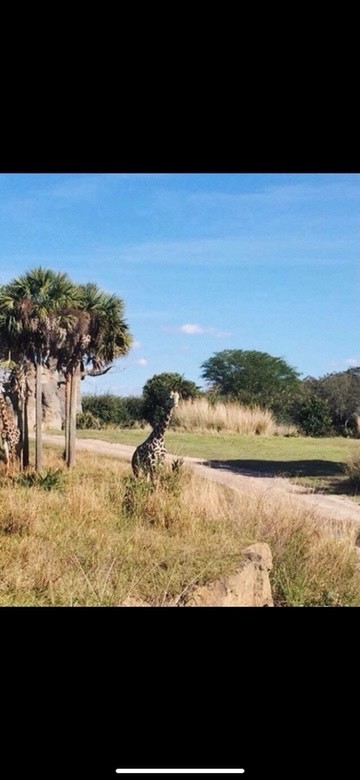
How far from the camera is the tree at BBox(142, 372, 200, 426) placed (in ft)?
12.8

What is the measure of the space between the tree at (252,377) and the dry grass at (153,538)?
516 mm

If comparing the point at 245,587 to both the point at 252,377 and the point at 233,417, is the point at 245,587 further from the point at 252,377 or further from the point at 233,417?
the point at 252,377

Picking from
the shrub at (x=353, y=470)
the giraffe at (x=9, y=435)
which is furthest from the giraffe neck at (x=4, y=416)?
the shrub at (x=353, y=470)

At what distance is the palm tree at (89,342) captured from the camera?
12.8 feet

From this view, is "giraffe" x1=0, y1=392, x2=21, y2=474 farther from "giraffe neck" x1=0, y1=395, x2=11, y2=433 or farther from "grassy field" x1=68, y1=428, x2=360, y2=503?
"grassy field" x1=68, y1=428, x2=360, y2=503

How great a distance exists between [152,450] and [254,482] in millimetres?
585

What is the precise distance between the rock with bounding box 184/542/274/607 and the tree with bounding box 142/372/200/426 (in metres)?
0.85

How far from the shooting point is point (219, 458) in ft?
14.0

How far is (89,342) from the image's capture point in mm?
4105
